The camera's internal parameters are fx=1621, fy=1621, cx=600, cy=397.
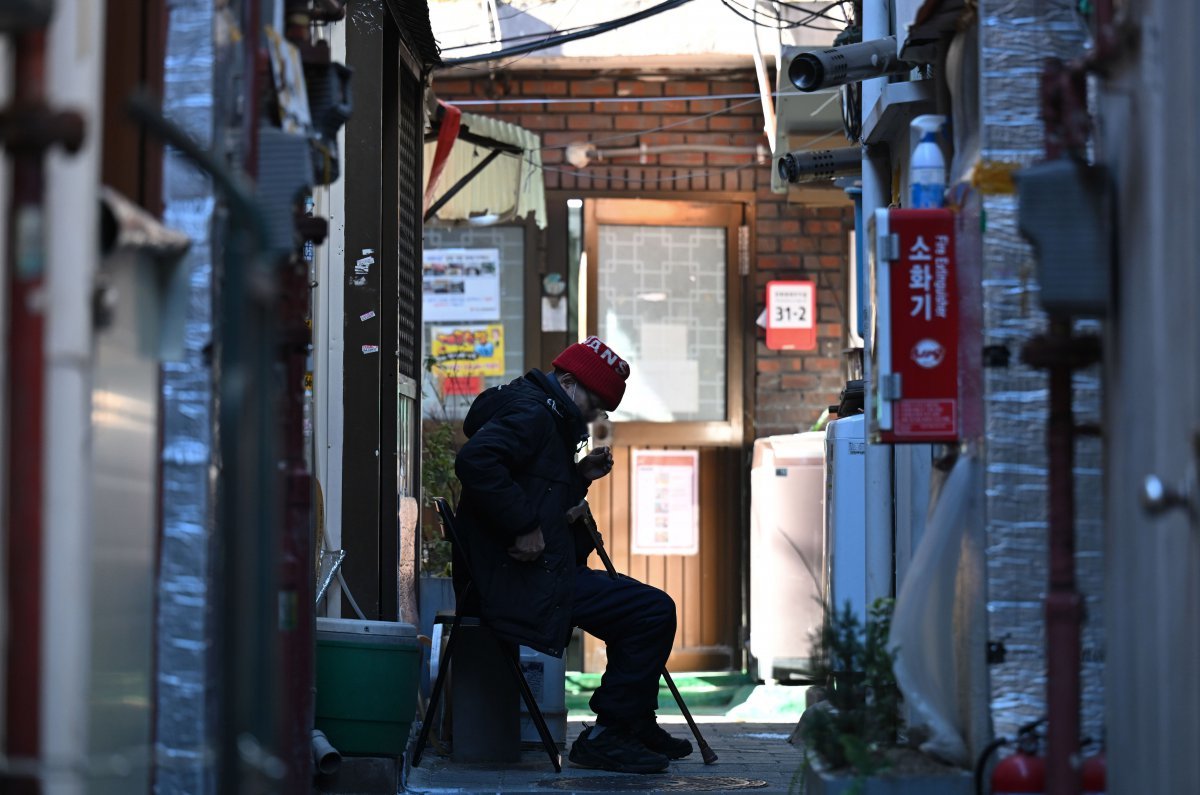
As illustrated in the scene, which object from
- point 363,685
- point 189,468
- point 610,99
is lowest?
point 363,685

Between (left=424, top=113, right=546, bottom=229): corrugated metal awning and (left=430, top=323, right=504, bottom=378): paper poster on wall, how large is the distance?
76cm

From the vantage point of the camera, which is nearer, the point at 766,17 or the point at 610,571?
the point at 610,571

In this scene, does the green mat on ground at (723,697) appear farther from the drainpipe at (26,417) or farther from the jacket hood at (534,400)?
the drainpipe at (26,417)

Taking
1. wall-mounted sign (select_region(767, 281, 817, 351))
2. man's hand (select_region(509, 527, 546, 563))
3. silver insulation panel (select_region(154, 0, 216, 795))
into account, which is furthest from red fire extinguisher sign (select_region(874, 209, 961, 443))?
wall-mounted sign (select_region(767, 281, 817, 351))

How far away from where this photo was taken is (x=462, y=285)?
37.2 feet

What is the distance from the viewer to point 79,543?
2.86 meters

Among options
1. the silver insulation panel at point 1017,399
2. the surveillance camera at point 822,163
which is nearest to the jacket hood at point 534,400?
the surveillance camera at point 822,163

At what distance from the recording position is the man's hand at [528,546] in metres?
6.66

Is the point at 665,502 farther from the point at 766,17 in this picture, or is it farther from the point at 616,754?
the point at 616,754

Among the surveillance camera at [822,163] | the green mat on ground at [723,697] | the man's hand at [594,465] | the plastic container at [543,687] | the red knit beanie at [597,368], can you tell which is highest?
the surveillance camera at [822,163]

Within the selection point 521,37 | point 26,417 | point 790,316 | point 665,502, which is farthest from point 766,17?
point 26,417

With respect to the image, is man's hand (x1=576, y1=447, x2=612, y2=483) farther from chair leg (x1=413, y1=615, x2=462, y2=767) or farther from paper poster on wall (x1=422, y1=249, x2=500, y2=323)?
paper poster on wall (x1=422, y1=249, x2=500, y2=323)

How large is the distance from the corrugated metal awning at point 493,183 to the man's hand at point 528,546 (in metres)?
4.54

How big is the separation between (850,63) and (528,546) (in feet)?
7.71
